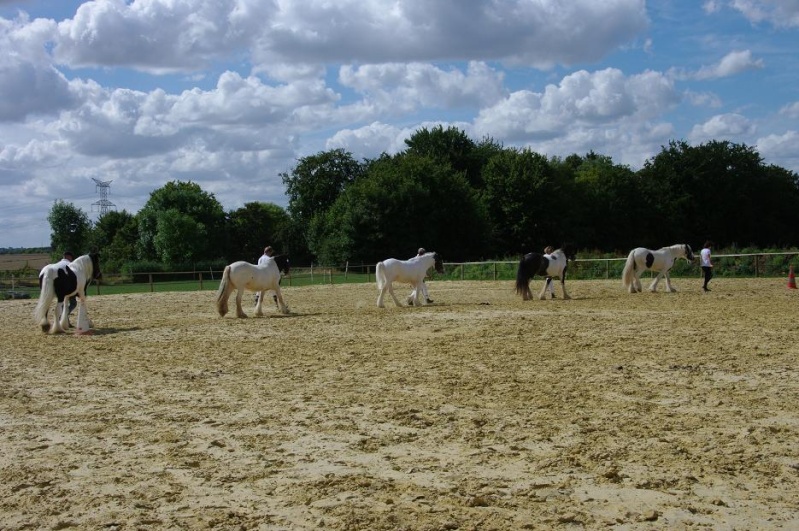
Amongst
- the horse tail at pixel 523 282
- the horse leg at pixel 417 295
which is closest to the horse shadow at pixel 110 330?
the horse leg at pixel 417 295

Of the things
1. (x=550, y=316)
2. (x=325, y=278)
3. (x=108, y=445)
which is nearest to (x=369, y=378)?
(x=108, y=445)

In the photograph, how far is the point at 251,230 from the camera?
78.6m

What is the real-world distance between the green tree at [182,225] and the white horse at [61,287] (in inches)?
1952

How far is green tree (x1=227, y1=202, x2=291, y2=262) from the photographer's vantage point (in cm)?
7419

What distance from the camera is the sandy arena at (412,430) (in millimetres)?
4707

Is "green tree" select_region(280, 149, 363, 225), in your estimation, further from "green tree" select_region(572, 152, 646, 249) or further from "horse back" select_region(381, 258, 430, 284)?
"horse back" select_region(381, 258, 430, 284)

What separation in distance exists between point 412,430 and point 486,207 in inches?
1874

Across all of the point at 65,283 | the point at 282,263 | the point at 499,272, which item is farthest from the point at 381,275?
the point at 499,272

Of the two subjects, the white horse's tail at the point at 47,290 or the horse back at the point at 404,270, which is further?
the horse back at the point at 404,270

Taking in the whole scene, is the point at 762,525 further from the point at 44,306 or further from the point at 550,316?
the point at 44,306

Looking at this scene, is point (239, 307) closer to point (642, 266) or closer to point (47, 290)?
point (47, 290)

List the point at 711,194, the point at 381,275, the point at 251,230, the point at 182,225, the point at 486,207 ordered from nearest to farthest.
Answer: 1. the point at 381,275
2. the point at 486,207
3. the point at 711,194
4. the point at 182,225
5. the point at 251,230

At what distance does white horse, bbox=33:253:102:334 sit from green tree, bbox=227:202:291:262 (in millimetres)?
55617

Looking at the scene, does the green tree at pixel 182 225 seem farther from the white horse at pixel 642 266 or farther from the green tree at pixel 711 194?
the white horse at pixel 642 266
